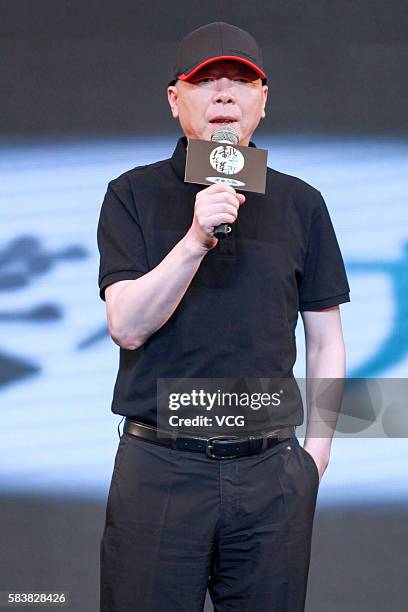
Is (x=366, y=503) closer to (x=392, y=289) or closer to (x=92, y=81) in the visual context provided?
(x=392, y=289)

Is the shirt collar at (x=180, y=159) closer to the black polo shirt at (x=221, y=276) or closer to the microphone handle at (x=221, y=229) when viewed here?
the black polo shirt at (x=221, y=276)

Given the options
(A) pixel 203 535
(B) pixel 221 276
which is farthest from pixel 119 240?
(A) pixel 203 535

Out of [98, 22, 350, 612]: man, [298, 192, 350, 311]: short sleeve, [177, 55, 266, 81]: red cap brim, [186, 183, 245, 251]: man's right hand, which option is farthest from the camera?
[298, 192, 350, 311]: short sleeve

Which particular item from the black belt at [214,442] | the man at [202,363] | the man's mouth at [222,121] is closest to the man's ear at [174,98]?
the man at [202,363]

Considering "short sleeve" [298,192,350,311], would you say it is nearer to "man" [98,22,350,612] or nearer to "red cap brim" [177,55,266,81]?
"man" [98,22,350,612]

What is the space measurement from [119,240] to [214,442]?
1.26ft

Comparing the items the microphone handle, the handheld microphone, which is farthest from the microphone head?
the microphone handle

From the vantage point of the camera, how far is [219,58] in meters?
1.55

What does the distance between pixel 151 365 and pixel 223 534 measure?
0.30 meters

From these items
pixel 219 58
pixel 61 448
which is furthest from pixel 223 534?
pixel 61 448

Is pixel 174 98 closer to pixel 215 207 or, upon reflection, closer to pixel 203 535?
pixel 215 207

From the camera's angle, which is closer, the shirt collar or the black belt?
the black belt

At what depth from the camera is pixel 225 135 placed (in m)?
1.50

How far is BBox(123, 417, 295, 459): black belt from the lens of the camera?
1.45 meters
